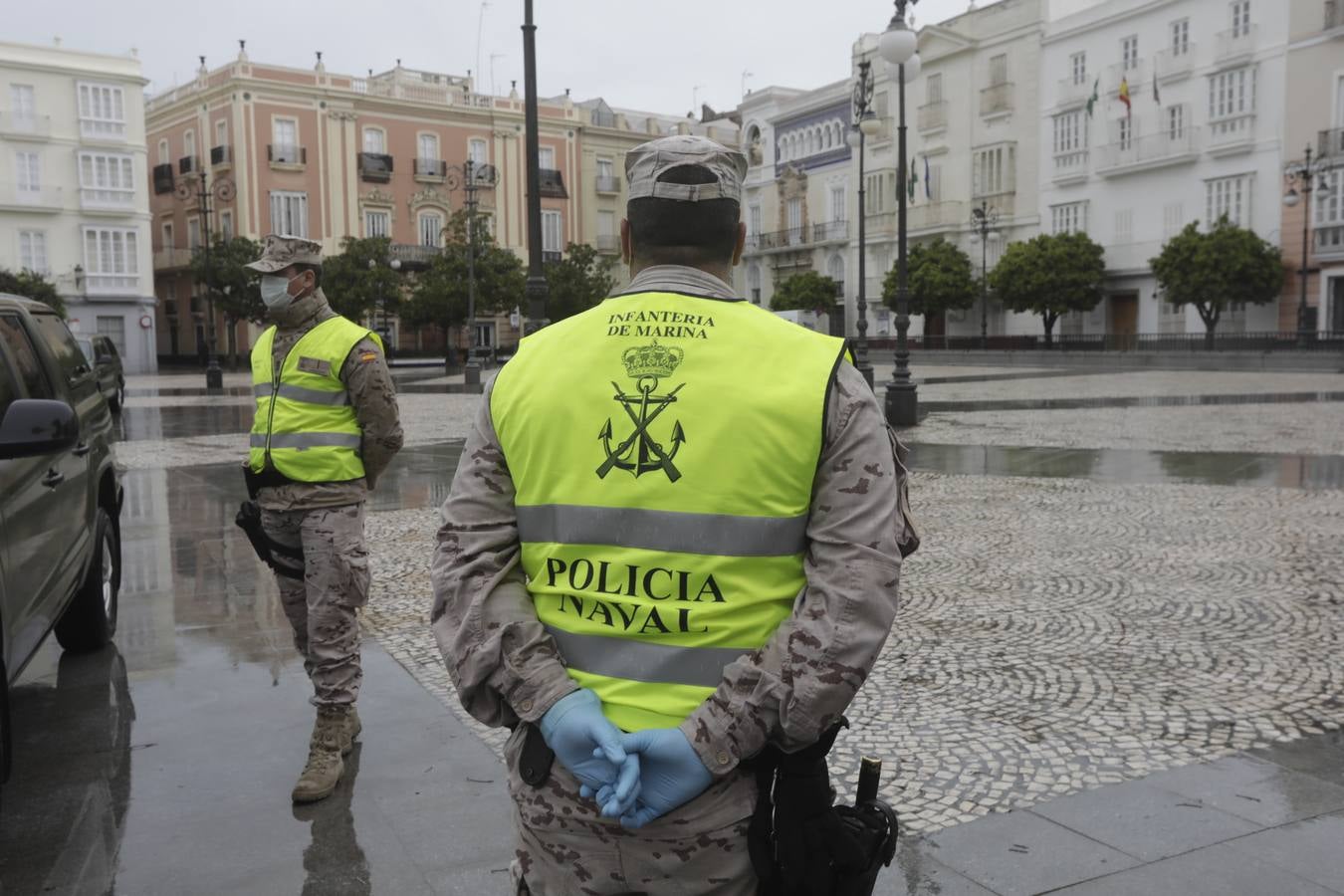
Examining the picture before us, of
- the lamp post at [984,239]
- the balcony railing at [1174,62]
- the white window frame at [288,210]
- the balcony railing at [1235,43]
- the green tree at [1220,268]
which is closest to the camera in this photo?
the green tree at [1220,268]

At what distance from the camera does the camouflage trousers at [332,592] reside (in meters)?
4.04

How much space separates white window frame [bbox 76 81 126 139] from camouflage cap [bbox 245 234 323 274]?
49.8 m

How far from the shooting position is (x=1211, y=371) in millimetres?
31547

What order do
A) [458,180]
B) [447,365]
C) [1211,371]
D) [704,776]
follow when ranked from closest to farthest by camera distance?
1. [704,776]
2. [1211,371]
3. [447,365]
4. [458,180]

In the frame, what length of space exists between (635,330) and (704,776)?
72 centimetres

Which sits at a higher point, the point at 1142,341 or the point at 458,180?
the point at 458,180

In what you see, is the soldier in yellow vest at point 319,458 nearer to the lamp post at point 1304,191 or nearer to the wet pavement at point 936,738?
the wet pavement at point 936,738

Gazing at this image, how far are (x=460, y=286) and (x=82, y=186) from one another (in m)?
16.2

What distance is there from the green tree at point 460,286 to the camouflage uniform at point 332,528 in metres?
43.2

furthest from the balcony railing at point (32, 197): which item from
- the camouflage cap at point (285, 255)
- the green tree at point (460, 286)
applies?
the camouflage cap at point (285, 255)

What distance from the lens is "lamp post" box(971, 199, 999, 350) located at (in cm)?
4450

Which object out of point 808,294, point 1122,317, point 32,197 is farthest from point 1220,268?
point 32,197

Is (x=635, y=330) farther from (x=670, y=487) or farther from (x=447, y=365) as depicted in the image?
(x=447, y=365)

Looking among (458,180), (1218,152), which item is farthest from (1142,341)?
(458,180)
